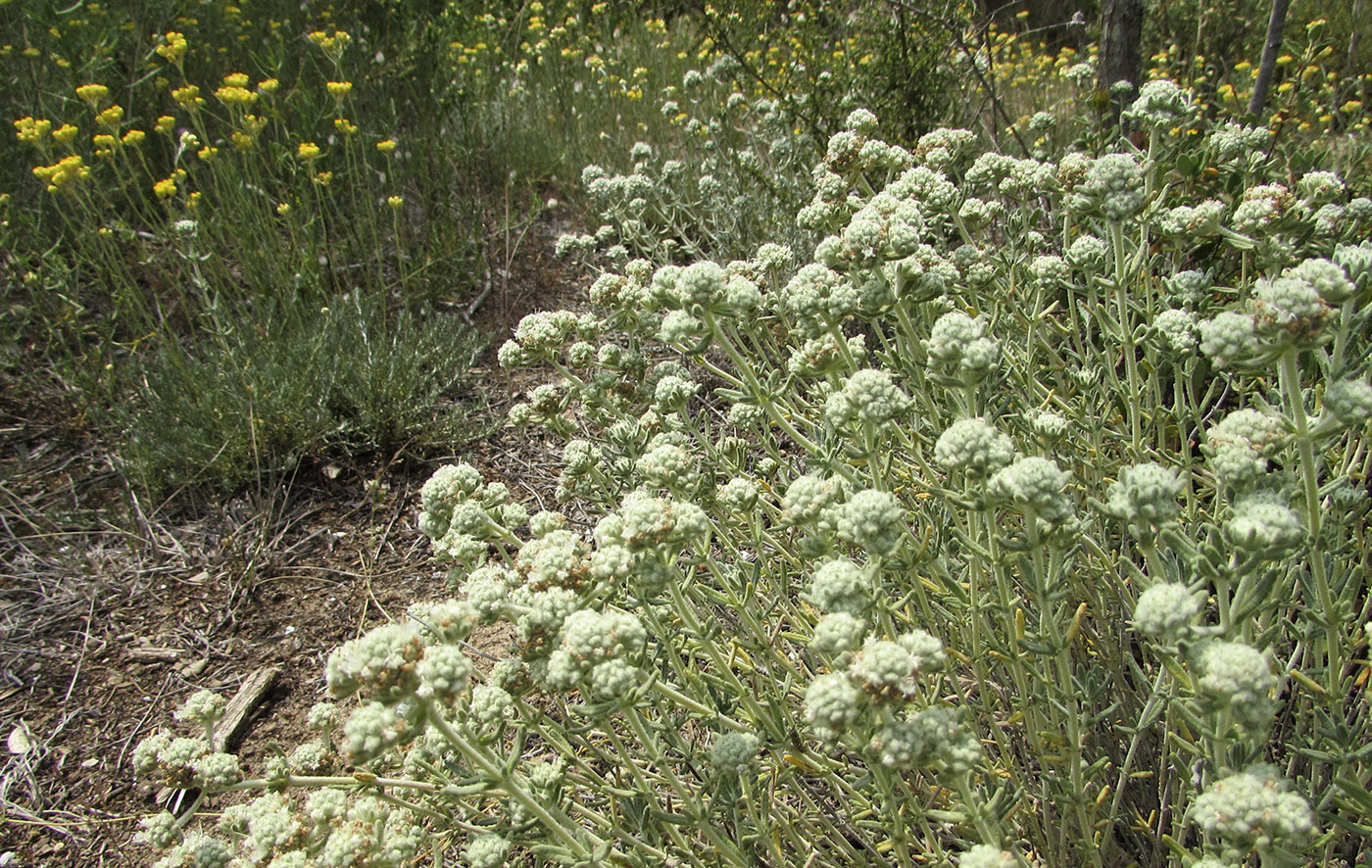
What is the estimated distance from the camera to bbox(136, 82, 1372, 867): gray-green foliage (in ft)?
5.13

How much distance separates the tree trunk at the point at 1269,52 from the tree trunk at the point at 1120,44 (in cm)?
54

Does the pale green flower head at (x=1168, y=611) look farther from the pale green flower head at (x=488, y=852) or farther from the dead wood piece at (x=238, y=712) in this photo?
the dead wood piece at (x=238, y=712)

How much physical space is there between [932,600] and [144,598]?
3.60 metres

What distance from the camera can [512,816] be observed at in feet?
6.38

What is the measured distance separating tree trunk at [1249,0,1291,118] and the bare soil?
384 centimetres

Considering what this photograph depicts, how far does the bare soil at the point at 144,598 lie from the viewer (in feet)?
11.0

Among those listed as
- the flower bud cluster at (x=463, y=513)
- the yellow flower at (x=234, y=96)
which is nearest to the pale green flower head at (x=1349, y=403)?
the flower bud cluster at (x=463, y=513)

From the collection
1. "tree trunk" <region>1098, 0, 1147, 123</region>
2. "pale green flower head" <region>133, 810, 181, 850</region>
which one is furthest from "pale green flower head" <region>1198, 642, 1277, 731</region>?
"tree trunk" <region>1098, 0, 1147, 123</region>

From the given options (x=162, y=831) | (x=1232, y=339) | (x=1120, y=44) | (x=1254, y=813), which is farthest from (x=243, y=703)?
(x=1120, y=44)

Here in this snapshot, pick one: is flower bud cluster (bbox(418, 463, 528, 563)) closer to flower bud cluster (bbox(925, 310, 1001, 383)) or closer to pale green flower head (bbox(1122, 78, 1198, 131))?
flower bud cluster (bbox(925, 310, 1001, 383))

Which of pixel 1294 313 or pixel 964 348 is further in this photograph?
pixel 964 348

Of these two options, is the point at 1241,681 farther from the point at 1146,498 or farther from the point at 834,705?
the point at 834,705

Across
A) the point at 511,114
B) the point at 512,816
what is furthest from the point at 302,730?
the point at 511,114

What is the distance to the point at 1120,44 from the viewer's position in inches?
174
